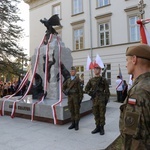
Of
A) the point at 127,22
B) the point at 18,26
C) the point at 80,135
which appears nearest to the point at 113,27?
the point at 127,22

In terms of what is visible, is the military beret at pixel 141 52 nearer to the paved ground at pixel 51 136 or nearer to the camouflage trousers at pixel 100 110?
the paved ground at pixel 51 136

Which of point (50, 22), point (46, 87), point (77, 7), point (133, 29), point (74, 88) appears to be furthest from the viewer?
point (77, 7)

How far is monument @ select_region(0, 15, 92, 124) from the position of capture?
21.7ft

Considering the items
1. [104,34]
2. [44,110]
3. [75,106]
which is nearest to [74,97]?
[75,106]

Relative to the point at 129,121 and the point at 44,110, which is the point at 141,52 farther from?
the point at 44,110

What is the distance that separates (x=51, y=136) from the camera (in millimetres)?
5094

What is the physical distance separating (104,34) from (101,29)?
619 millimetres

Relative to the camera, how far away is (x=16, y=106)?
23.9 feet

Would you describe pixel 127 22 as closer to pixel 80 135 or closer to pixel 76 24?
pixel 76 24

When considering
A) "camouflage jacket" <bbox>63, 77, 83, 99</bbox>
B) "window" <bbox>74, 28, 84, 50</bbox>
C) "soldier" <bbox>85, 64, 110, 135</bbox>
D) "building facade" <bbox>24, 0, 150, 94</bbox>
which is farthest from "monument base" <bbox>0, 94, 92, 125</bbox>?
"window" <bbox>74, 28, 84, 50</bbox>

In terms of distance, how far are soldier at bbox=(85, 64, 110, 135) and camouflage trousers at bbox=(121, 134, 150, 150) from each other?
349cm

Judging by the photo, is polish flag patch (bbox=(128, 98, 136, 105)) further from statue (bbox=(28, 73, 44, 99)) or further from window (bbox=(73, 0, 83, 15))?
window (bbox=(73, 0, 83, 15))

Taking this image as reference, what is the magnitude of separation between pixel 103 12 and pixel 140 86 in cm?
1841

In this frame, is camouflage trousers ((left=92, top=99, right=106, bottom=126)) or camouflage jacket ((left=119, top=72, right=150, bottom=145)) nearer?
camouflage jacket ((left=119, top=72, right=150, bottom=145))
